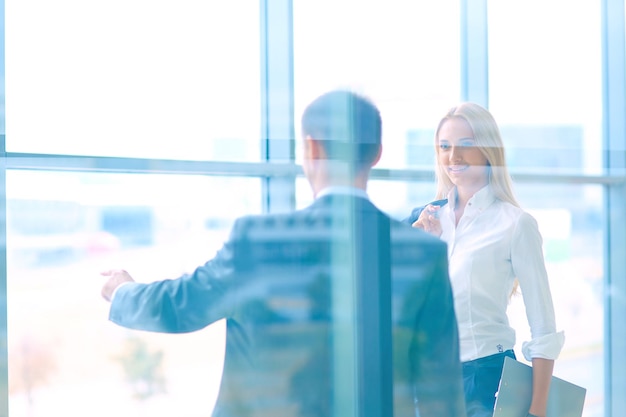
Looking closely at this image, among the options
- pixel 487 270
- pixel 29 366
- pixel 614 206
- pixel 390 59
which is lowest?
pixel 29 366

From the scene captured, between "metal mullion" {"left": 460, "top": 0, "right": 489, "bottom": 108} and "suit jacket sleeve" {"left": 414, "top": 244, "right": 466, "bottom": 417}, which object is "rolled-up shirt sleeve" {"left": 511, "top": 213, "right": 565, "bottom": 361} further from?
"metal mullion" {"left": 460, "top": 0, "right": 489, "bottom": 108}

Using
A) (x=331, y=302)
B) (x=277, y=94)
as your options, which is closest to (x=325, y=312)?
(x=331, y=302)

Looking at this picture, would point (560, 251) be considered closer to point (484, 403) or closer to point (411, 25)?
point (484, 403)

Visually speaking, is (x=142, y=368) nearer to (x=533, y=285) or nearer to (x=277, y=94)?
(x=277, y=94)

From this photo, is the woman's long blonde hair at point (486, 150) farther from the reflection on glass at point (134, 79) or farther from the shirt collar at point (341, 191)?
the reflection on glass at point (134, 79)

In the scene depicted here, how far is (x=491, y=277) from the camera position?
198 cm

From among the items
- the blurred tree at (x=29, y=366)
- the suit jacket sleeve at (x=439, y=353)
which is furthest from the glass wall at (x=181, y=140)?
the suit jacket sleeve at (x=439, y=353)

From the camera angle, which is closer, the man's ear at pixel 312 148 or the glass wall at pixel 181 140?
the glass wall at pixel 181 140

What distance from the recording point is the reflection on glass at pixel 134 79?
194 cm

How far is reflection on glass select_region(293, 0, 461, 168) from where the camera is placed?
2.24 metres

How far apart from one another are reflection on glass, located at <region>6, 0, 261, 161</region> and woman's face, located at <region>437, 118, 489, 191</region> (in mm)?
569

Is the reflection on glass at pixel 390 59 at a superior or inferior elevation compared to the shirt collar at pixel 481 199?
superior

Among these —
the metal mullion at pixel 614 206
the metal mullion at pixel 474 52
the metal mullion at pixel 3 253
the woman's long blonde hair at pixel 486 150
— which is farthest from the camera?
the metal mullion at pixel 614 206

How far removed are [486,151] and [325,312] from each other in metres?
0.68
